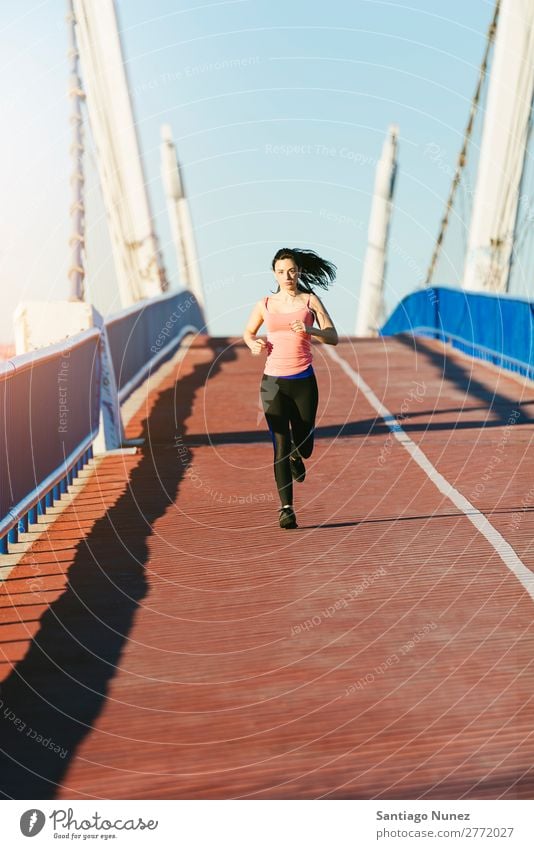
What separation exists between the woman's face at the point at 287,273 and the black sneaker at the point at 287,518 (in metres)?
1.68

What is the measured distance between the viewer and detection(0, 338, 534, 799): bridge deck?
6.07 m

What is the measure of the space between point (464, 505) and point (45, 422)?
348 centimetres

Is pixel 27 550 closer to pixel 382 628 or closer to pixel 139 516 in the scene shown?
pixel 139 516

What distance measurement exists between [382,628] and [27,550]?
11.4ft

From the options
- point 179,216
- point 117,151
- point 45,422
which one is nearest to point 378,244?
point 179,216

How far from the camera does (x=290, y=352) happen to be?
36.8ft

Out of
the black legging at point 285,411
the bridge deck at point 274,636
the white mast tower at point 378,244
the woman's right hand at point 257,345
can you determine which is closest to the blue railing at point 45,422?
the bridge deck at point 274,636

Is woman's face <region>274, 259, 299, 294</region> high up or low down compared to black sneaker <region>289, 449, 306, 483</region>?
up

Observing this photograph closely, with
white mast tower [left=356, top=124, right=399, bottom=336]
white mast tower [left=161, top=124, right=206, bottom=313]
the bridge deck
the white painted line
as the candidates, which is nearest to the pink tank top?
the bridge deck

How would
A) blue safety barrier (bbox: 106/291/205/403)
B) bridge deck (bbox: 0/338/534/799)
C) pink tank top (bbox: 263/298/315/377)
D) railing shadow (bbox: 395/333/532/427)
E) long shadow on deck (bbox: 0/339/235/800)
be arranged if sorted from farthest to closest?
1. blue safety barrier (bbox: 106/291/205/403)
2. railing shadow (bbox: 395/333/532/427)
3. pink tank top (bbox: 263/298/315/377)
4. long shadow on deck (bbox: 0/339/235/800)
5. bridge deck (bbox: 0/338/534/799)

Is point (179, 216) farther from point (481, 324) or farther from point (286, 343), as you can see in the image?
point (286, 343)

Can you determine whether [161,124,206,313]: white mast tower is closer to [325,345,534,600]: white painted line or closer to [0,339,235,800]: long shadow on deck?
[325,345,534,600]: white painted line

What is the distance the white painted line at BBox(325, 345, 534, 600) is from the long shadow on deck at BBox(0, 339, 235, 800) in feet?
7.68

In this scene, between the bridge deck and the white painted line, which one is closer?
the bridge deck
